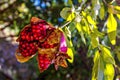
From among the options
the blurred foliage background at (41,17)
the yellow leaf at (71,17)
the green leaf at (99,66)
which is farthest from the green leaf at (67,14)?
the blurred foliage background at (41,17)

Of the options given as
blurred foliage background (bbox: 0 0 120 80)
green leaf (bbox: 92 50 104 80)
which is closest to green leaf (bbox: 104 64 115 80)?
green leaf (bbox: 92 50 104 80)

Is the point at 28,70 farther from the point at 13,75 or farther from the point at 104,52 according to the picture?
the point at 104,52

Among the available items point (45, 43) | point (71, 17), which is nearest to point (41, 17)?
point (71, 17)

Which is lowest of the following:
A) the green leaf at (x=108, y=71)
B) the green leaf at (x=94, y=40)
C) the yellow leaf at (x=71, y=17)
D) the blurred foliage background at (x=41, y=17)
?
the blurred foliage background at (x=41, y=17)

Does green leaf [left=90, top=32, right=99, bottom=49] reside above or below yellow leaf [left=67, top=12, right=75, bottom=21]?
below

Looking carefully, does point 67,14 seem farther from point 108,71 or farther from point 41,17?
point 41,17

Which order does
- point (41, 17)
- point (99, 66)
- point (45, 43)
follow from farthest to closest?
point (41, 17)
point (99, 66)
point (45, 43)

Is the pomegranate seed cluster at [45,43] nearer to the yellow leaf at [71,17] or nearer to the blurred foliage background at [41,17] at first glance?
the yellow leaf at [71,17]

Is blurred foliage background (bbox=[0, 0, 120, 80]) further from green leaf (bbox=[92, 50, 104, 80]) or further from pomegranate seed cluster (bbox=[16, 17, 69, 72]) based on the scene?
pomegranate seed cluster (bbox=[16, 17, 69, 72])
